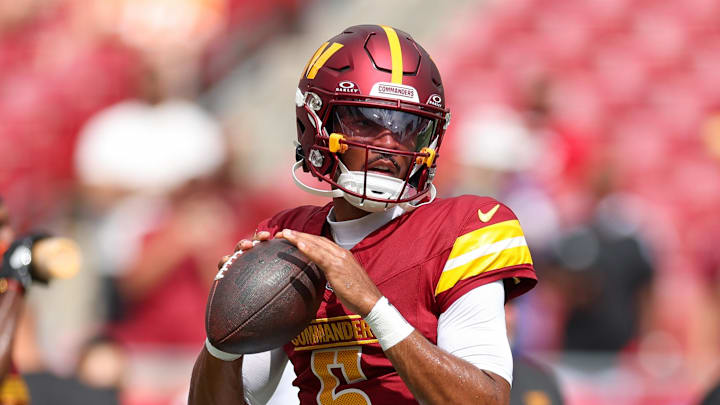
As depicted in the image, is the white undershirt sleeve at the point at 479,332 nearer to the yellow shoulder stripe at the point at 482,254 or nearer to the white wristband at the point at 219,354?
the yellow shoulder stripe at the point at 482,254

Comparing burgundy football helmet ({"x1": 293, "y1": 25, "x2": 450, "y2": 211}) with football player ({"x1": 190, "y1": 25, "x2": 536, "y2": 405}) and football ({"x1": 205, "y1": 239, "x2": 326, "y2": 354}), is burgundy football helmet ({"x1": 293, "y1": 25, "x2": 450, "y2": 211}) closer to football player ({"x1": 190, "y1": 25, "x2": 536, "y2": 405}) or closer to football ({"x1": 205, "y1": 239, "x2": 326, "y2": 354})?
football player ({"x1": 190, "y1": 25, "x2": 536, "y2": 405})

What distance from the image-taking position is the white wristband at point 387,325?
2363mm

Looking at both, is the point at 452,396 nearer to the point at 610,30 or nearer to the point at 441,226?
the point at 441,226

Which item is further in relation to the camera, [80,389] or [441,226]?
[80,389]

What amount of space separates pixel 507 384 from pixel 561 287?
4.16m

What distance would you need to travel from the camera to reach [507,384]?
2473 millimetres

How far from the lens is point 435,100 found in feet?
8.87

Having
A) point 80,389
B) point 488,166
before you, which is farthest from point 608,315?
point 80,389

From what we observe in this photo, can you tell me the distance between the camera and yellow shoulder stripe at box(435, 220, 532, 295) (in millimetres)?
2518

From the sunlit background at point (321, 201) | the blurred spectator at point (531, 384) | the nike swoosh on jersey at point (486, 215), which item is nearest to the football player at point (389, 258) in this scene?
the nike swoosh on jersey at point (486, 215)

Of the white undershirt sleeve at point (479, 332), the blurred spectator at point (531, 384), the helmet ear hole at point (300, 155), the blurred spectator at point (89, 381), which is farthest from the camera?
the blurred spectator at point (89, 381)

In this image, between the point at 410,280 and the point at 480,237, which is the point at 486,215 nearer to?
the point at 480,237

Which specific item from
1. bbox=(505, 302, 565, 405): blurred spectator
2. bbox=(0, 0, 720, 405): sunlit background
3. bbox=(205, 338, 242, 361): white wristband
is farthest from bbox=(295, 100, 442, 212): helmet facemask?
bbox=(0, 0, 720, 405): sunlit background

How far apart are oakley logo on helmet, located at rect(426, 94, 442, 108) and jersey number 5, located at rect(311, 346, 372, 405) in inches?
24.2
